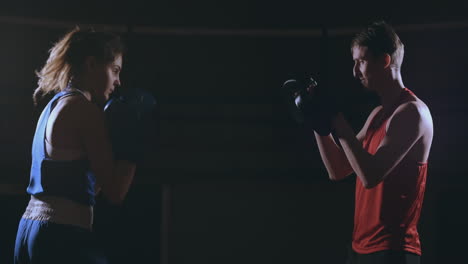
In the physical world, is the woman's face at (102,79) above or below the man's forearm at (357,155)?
above

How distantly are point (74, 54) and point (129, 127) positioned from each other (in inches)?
11.7

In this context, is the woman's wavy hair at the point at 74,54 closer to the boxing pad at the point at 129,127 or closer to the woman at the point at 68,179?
the woman at the point at 68,179

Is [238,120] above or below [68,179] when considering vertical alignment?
above

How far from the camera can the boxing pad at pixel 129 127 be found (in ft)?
5.43

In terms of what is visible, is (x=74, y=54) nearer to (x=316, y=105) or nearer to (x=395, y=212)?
(x=316, y=105)

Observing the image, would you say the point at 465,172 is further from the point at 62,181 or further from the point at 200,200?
the point at 62,181

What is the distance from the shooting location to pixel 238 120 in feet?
16.0

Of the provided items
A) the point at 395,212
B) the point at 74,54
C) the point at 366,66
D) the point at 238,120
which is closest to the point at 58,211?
the point at 74,54

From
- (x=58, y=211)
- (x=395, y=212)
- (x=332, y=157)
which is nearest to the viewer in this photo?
(x=58, y=211)

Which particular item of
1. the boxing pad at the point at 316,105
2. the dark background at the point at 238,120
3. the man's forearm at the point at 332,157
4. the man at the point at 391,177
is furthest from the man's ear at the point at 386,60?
the dark background at the point at 238,120

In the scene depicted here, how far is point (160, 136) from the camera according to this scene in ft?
15.8

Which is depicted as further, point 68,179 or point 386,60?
point 386,60

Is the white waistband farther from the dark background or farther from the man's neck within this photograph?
the dark background

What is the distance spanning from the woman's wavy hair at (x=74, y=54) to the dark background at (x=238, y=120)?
224 centimetres
